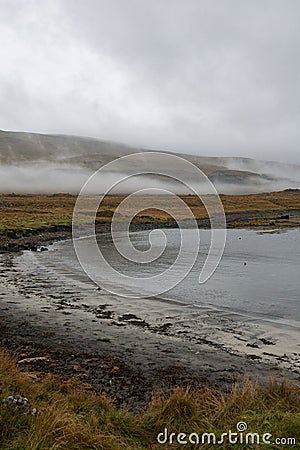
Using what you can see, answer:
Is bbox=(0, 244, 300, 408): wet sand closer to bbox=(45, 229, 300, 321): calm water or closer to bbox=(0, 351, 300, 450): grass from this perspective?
bbox=(0, 351, 300, 450): grass

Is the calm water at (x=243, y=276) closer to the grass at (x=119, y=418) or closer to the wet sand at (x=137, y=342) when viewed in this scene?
the wet sand at (x=137, y=342)

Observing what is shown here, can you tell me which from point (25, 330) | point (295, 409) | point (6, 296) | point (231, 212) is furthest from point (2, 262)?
point (231, 212)

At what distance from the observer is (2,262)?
30594 mm

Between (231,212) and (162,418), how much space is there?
99.9 m

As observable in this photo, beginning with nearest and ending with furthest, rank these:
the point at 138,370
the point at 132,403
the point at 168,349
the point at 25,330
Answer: the point at 132,403 < the point at 138,370 < the point at 168,349 < the point at 25,330

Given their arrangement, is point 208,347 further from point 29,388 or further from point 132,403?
point 29,388

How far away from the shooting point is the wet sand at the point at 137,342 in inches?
396

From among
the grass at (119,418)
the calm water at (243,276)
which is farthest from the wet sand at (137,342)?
the calm water at (243,276)

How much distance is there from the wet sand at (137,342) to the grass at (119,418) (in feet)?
5.21

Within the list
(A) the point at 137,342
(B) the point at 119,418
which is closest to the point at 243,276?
(A) the point at 137,342

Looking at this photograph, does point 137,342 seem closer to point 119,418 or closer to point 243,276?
point 119,418

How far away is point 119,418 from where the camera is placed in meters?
6.61

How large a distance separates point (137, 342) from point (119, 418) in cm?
638

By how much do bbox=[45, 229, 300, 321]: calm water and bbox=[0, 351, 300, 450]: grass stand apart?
33.1 ft
